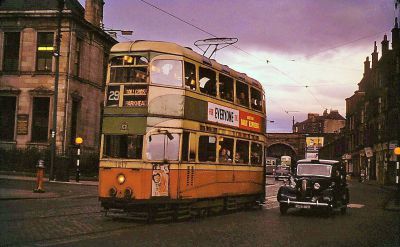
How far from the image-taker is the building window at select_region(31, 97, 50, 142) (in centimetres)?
3331

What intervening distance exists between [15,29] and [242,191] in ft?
76.8

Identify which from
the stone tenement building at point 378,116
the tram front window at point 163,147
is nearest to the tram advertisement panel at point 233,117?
the tram front window at point 163,147

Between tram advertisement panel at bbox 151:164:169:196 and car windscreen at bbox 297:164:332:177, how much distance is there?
6.74 meters

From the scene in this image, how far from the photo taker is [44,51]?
1339 inches

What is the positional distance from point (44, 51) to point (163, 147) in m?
23.4

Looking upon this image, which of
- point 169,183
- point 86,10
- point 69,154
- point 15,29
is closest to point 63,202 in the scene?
point 169,183

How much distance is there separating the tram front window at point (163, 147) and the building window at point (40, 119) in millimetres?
21820

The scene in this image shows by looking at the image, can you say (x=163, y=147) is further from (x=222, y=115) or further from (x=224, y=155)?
(x=224, y=155)

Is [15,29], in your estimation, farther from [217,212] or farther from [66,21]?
[217,212]

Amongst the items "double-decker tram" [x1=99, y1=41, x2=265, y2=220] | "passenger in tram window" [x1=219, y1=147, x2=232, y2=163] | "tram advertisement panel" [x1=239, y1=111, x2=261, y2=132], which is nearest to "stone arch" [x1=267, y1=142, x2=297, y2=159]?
"tram advertisement panel" [x1=239, y1=111, x2=261, y2=132]

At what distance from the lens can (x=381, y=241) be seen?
444 inches

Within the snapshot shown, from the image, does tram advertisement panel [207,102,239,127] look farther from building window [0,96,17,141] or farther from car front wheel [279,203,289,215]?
building window [0,96,17,141]

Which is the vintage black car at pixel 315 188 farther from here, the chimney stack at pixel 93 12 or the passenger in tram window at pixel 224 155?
the chimney stack at pixel 93 12

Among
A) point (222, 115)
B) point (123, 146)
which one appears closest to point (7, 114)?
point (222, 115)
